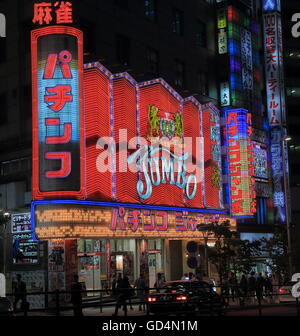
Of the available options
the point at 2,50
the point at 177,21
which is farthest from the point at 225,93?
the point at 2,50

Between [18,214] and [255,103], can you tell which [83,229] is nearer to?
[18,214]

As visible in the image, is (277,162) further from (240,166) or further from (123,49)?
(123,49)

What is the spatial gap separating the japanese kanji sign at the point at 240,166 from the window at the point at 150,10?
9041 mm

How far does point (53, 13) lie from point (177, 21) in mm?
15514

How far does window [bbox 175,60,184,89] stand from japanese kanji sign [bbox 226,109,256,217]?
14.6 feet

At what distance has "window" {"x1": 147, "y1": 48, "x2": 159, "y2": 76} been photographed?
46562 mm

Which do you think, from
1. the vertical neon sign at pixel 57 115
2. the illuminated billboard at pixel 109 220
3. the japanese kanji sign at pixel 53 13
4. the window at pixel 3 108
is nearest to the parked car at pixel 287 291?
the illuminated billboard at pixel 109 220

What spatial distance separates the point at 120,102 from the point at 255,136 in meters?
17.2

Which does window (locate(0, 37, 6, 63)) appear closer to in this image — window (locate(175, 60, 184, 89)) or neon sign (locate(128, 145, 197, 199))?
neon sign (locate(128, 145, 197, 199))

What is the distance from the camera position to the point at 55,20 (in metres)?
36.8

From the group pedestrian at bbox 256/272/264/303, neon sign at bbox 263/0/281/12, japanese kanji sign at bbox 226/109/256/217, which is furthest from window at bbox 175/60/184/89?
pedestrian at bbox 256/272/264/303

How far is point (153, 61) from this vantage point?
47.1m

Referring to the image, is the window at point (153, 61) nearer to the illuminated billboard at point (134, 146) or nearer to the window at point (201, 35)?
the illuminated billboard at point (134, 146)

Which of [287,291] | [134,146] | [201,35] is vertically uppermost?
[201,35]
